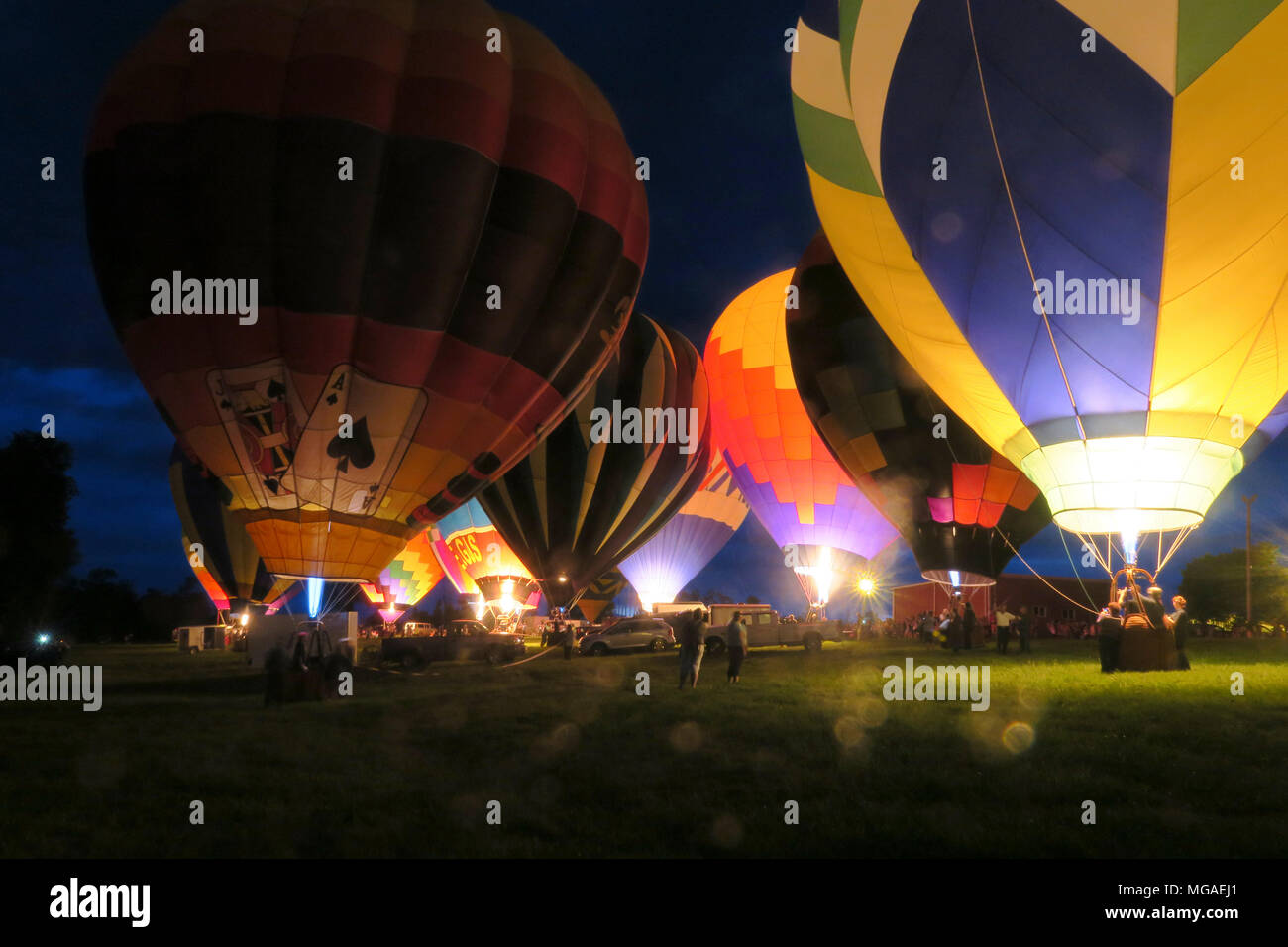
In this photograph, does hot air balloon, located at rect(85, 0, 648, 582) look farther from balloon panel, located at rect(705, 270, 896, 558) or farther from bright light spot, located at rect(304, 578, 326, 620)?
balloon panel, located at rect(705, 270, 896, 558)

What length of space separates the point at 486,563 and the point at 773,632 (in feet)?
44.4

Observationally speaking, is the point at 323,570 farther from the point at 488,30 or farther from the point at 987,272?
the point at 987,272

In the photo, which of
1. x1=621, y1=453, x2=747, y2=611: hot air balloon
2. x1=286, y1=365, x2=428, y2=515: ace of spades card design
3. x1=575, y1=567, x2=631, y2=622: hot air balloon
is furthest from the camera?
x1=575, y1=567, x2=631, y2=622: hot air balloon

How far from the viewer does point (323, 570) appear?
495 inches

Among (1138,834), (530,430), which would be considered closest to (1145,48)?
(1138,834)

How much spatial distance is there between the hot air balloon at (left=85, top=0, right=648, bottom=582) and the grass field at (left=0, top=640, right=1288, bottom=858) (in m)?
3.51

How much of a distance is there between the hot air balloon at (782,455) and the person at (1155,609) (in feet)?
44.2

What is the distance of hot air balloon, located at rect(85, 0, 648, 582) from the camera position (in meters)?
11.2

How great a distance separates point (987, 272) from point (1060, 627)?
77.6 feet

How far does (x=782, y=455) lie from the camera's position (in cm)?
2580

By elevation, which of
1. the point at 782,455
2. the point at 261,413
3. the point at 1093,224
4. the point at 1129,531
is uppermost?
the point at 1093,224

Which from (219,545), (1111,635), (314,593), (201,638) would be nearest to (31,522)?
(219,545)

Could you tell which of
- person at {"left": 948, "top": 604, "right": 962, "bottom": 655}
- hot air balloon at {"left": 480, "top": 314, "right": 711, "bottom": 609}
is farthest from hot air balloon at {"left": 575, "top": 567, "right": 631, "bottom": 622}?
person at {"left": 948, "top": 604, "right": 962, "bottom": 655}

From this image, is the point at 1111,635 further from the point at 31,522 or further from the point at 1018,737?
the point at 31,522
